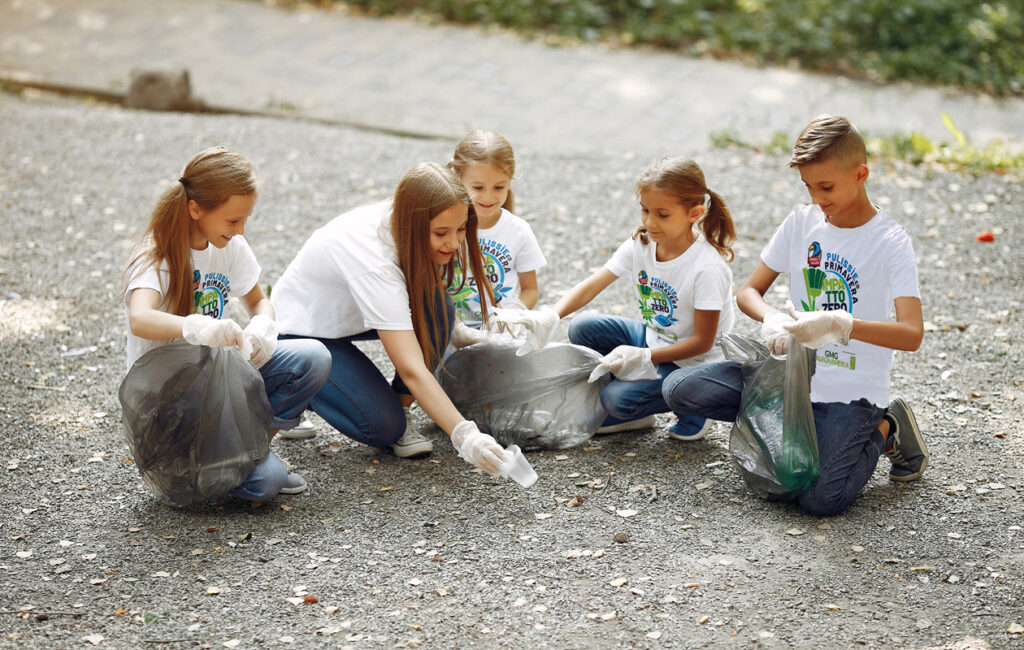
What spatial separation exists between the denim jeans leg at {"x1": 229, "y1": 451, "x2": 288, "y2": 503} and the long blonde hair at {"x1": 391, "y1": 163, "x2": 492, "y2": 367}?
0.50 metres

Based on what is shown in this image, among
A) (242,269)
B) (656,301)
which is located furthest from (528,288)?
(242,269)

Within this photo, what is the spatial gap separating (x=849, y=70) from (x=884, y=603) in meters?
5.76

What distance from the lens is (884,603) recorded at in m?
2.23

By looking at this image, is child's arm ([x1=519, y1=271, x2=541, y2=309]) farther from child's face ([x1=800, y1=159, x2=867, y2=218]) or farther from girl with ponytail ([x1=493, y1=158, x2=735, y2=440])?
child's face ([x1=800, y1=159, x2=867, y2=218])

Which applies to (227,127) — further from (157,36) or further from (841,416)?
(841,416)

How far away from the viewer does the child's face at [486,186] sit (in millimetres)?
2932

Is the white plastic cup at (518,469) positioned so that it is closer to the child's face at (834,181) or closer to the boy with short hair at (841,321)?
the boy with short hair at (841,321)

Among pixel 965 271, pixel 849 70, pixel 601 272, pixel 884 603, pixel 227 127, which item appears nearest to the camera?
pixel 884 603

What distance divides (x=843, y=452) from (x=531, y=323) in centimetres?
90

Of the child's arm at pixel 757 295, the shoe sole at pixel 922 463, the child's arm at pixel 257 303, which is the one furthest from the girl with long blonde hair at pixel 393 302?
the shoe sole at pixel 922 463

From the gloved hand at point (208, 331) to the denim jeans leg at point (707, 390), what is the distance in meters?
1.16

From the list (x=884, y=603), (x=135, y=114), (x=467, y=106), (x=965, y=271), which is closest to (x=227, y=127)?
(x=135, y=114)

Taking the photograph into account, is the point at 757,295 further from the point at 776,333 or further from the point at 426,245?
the point at 426,245

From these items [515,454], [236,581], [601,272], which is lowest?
[236,581]
